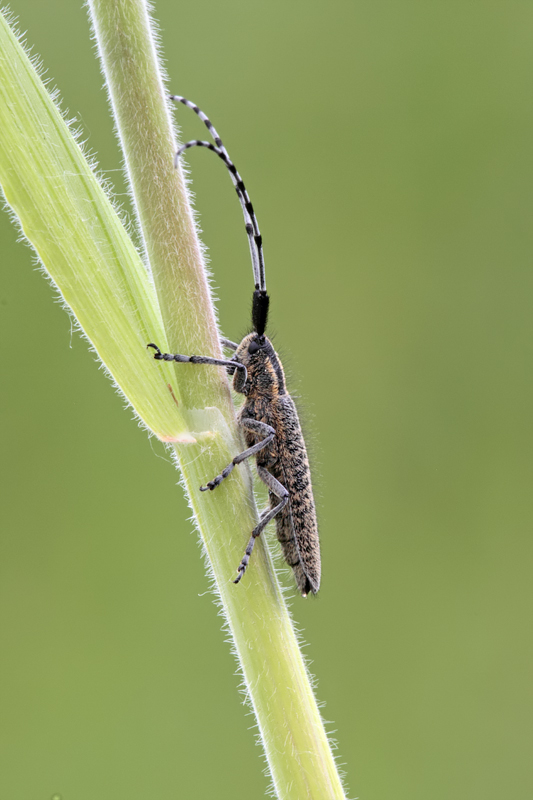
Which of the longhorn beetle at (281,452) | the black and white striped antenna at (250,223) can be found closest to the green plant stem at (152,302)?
the black and white striped antenna at (250,223)

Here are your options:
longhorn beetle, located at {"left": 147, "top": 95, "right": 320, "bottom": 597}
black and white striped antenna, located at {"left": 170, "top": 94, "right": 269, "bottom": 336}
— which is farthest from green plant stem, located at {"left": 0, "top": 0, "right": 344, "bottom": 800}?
longhorn beetle, located at {"left": 147, "top": 95, "right": 320, "bottom": 597}

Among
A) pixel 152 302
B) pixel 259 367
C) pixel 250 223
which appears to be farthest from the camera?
pixel 259 367

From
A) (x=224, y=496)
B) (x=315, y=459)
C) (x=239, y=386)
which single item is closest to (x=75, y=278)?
(x=224, y=496)

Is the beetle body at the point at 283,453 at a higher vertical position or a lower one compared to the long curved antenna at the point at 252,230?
lower

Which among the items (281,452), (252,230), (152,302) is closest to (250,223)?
(252,230)

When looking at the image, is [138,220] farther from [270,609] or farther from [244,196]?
[270,609]

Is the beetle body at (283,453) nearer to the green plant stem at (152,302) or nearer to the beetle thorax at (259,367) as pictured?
the beetle thorax at (259,367)

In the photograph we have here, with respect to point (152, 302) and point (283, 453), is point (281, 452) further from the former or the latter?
point (152, 302)

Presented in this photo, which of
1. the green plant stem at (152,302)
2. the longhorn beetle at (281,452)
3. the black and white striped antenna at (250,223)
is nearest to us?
the green plant stem at (152,302)

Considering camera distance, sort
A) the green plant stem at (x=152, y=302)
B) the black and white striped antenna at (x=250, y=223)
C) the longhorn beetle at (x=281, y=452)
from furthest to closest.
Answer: the longhorn beetle at (x=281, y=452) → the black and white striped antenna at (x=250, y=223) → the green plant stem at (x=152, y=302)
